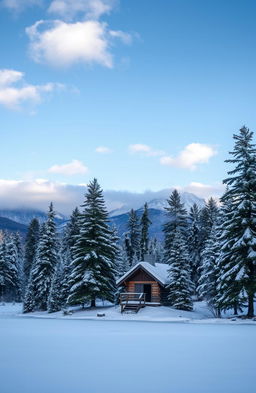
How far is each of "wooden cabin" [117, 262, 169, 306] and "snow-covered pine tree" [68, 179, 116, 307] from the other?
1858mm

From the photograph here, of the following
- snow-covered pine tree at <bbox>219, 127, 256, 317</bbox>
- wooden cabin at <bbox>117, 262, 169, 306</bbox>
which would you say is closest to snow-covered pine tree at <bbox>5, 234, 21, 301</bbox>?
wooden cabin at <bbox>117, 262, 169, 306</bbox>

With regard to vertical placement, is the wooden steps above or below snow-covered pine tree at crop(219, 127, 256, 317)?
below

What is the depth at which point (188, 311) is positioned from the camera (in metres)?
33.8

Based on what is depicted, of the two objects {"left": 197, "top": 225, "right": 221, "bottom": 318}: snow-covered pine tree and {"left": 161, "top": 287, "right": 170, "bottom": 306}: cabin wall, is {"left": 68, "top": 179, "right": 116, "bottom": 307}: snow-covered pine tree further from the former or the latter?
{"left": 197, "top": 225, "right": 221, "bottom": 318}: snow-covered pine tree

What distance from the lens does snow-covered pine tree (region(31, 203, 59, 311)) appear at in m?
42.7

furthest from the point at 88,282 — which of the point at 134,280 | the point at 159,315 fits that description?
the point at 159,315

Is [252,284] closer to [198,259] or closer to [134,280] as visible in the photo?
[134,280]

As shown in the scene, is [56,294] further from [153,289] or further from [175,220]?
[175,220]

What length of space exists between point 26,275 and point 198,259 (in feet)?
110

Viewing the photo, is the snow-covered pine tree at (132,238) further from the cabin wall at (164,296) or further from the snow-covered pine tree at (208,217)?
the cabin wall at (164,296)

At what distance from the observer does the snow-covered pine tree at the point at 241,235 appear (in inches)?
960

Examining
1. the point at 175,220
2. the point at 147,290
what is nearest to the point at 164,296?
the point at 147,290

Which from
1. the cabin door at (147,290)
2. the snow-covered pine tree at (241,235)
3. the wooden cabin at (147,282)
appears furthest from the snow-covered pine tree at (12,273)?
the snow-covered pine tree at (241,235)

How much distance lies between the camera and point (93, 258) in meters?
35.0
